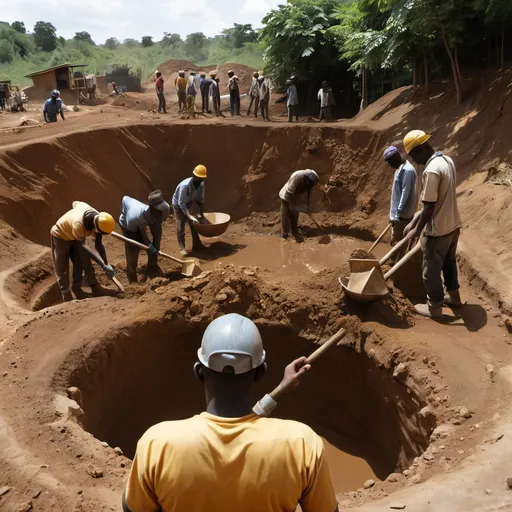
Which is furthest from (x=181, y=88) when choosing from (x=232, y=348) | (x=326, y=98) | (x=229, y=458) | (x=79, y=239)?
(x=229, y=458)

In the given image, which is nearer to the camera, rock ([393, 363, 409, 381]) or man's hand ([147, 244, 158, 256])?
rock ([393, 363, 409, 381])

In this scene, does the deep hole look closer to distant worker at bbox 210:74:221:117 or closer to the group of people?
the group of people

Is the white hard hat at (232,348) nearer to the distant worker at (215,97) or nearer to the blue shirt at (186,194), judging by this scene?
the blue shirt at (186,194)

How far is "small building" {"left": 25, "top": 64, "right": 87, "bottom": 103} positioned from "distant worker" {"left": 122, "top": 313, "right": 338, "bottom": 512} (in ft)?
80.9

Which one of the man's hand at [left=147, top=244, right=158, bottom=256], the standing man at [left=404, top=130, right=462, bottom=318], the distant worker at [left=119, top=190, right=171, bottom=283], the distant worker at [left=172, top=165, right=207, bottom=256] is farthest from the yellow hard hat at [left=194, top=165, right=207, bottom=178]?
the standing man at [left=404, top=130, right=462, bottom=318]

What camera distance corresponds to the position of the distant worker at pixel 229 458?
180 centimetres

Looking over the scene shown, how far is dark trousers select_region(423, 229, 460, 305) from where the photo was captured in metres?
5.49

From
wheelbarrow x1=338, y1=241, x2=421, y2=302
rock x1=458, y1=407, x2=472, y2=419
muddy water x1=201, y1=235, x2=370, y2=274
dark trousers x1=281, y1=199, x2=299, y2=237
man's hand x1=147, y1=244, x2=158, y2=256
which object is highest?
wheelbarrow x1=338, y1=241, x2=421, y2=302

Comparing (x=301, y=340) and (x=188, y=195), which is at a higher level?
(x=188, y=195)

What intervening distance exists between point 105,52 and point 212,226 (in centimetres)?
3489

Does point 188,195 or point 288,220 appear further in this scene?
point 288,220

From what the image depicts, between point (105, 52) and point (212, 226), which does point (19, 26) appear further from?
point (212, 226)

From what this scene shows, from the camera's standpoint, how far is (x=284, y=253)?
1020cm

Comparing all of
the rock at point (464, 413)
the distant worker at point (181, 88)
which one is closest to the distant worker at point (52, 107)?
the distant worker at point (181, 88)
